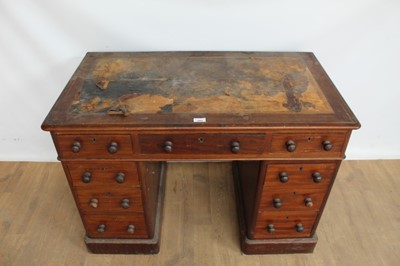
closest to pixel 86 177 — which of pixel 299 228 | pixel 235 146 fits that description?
pixel 235 146

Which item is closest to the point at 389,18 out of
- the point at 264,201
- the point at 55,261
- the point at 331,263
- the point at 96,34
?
the point at 264,201

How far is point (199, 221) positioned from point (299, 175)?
2.42 feet

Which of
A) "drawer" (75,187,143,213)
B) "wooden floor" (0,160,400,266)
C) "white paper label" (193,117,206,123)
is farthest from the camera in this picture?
"wooden floor" (0,160,400,266)

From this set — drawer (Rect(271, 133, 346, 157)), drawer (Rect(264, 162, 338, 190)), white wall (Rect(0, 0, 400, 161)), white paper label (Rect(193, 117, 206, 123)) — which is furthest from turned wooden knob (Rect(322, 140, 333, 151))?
white wall (Rect(0, 0, 400, 161))

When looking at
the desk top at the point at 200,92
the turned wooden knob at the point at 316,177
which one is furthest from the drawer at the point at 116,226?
the turned wooden knob at the point at 316,177

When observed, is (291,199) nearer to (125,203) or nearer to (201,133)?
(201,133)

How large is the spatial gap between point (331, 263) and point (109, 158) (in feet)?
→ 4.15

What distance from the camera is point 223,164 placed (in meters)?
2.23

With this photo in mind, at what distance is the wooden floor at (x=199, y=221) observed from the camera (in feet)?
5.56

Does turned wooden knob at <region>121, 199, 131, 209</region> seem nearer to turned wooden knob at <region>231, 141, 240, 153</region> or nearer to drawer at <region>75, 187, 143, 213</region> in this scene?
drawer at <region>75, 187, 143, 213</region>

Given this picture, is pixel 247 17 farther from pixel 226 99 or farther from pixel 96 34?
pixel 96 34

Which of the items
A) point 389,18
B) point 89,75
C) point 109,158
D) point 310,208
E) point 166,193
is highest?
point 389,18

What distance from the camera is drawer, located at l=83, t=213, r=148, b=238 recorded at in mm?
1562

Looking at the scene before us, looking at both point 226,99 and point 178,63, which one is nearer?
point 226,99
